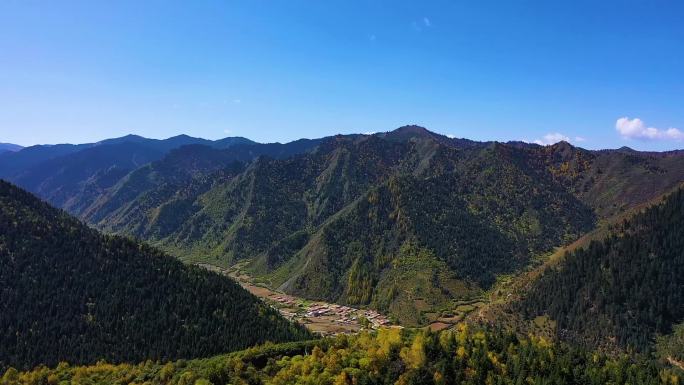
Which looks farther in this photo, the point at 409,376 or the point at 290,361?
the point at 290,361

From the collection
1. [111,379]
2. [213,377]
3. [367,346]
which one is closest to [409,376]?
[367,346]

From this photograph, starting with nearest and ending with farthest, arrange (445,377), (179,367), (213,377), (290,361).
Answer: (445,377)
(213,377)
(290,361)
(179,367)

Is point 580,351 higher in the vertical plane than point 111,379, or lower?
higher

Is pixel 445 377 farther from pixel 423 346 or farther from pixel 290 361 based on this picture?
pixel 290 361

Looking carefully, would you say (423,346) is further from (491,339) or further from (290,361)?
(290,361)

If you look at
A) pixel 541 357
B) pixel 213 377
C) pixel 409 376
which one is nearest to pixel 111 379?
pixel 213 377

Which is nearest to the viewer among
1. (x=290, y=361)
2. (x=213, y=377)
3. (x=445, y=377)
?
(x=445, y=377)
